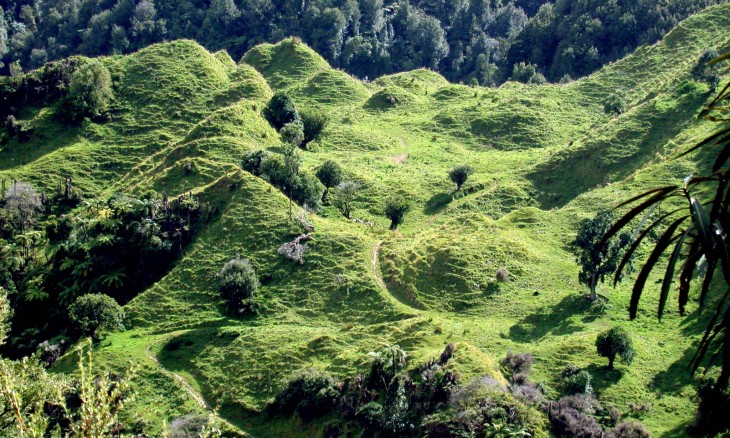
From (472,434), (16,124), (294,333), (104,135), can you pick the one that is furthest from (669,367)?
(16,124)

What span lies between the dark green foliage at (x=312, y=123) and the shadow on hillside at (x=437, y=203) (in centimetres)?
2011

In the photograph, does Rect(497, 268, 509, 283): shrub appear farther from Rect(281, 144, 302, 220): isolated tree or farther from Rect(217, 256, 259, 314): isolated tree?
Rect(281, 144, 302, 220): isolated tree

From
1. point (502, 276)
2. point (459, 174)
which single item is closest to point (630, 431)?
point (502, 276)

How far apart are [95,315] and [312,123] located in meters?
43.2

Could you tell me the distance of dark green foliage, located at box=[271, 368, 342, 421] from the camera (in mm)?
49250

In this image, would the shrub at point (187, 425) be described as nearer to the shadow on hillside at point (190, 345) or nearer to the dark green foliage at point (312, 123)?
the shadow on hillside at point (190, 345)

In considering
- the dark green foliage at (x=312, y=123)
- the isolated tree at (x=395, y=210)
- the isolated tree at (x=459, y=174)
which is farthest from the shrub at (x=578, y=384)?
the dark green foliage at (x=312, y=123)

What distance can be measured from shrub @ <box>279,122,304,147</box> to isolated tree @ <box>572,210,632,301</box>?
41.8m

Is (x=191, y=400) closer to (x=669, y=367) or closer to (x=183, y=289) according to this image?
(x=183, y=289)

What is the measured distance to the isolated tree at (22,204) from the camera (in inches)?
3135

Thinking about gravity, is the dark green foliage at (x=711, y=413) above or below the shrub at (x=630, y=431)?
above

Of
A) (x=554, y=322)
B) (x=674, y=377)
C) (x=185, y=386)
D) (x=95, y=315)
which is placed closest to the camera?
(x=674, y=377)

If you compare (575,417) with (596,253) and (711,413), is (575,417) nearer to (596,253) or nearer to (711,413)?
(711,413)

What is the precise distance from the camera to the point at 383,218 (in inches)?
3157
